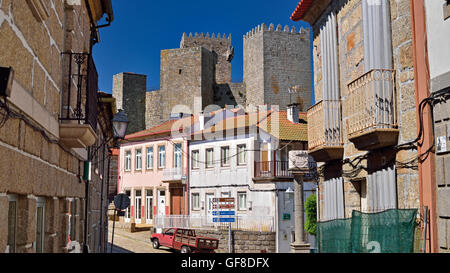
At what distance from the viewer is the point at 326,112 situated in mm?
10961

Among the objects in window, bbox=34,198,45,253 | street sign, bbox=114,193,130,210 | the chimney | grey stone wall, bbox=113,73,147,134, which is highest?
grey stone wall, bbox=113,73,147,134

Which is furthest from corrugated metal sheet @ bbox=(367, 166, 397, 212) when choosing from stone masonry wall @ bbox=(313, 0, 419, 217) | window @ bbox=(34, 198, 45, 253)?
window @ bbox=(34, 198, 45, 253)

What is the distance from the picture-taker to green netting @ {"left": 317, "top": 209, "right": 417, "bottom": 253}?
23.6 feet

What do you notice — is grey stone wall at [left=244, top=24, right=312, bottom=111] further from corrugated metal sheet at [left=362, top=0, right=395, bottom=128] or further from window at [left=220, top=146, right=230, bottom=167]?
corrugated metal sheet at [left=362, top=0, right=395, bottom=128]

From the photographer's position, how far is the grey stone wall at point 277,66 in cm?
5459

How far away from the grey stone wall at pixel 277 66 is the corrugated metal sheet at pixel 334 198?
42607 mm

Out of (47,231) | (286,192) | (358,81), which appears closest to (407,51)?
(358,81)

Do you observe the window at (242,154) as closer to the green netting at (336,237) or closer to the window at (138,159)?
the window at (138,159)

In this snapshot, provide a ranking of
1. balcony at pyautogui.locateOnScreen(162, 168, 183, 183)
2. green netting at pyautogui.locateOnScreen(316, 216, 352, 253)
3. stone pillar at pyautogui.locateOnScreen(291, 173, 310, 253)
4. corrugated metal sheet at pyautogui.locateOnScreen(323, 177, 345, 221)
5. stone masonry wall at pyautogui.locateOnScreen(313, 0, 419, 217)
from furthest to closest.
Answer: balcony at pyautogui.locateOnScreen(162, 168, 183, 183), stone pillar at pyautogui.locateOnScreen(291, 173, 310, 253), corrugated metal sheet at pyautogui.locateOnScreen(323, 177, 345, 221), green netting at pyautogui.locateOnScreen(316, 216, 352, 253), stone masonry wall at pyautogui.locateOnScreen(313, 0, 419, 217)

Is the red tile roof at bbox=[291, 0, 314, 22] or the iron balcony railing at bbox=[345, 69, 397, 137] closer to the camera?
the iron balcony railing at bbox=[345, 69, 397, 137]

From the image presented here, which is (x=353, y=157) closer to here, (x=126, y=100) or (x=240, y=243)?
(x=240, y=243)

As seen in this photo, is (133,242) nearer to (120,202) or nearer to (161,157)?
(161,157)

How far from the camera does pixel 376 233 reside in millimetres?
7719

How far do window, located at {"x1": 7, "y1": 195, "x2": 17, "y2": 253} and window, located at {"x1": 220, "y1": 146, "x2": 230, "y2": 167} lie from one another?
2676 centimetres
